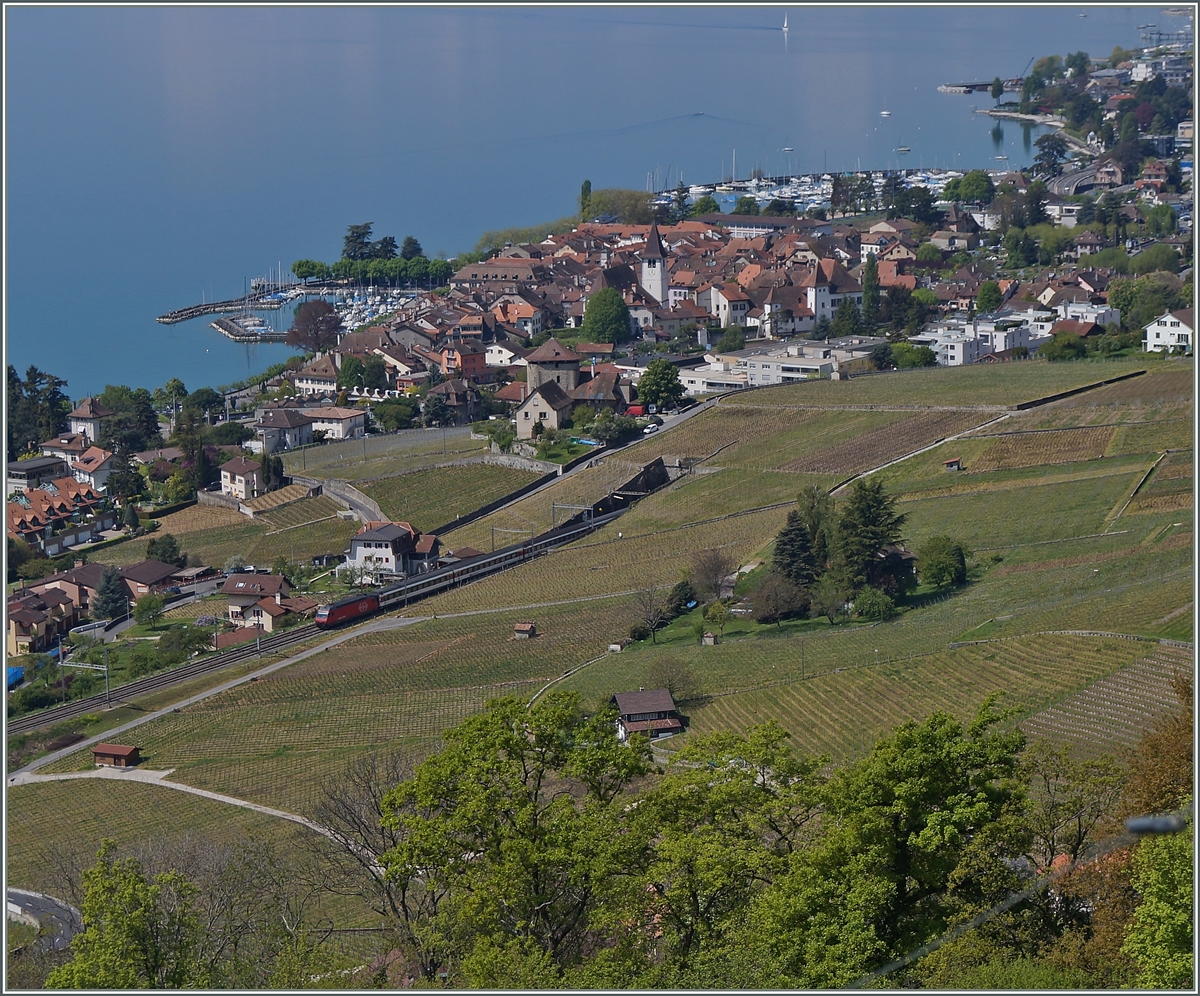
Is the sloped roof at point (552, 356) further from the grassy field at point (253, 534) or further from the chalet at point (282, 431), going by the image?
the grassy field at point (253, 534)

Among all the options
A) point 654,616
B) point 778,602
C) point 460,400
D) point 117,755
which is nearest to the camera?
point 117,755

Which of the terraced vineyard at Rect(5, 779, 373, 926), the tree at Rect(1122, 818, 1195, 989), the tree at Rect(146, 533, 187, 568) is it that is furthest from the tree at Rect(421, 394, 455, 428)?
the tree at Rect(1122, 818, 1195, 989)

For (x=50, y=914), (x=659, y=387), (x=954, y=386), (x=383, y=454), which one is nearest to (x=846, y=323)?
(x=659, y=387)

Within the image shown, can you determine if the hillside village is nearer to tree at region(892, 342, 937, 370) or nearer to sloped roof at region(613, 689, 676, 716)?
sloped roof at region(613, 689, 676, 716)

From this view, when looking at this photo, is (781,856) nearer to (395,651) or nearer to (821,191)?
(395,651)

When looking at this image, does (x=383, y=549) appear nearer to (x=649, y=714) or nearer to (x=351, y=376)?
(x=649, y=714)

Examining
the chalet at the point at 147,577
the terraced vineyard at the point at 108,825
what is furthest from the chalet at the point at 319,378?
the terraced vineyard at the point at 108,825
